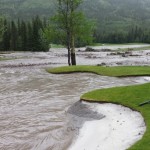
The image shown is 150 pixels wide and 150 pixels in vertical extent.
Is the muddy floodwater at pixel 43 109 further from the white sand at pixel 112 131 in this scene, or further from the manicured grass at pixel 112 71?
the manicured grass at pixel 112 71

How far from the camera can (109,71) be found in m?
43.8

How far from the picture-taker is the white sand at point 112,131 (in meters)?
16.5

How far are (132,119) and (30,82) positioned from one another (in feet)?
68.9

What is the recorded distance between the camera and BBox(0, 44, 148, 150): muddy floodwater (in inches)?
713

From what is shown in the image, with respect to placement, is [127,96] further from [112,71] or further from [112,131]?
[112,71]


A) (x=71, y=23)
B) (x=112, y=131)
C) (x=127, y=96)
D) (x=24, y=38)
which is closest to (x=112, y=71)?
(x=71, y=23)

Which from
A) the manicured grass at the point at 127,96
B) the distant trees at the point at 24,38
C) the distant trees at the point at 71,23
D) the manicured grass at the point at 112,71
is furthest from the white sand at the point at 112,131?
the distant trees at the point at 24,38

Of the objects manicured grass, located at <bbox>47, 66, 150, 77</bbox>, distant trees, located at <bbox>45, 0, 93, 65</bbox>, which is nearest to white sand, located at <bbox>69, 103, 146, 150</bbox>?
manicured grass, located at <bbox>47, 66, 150, 77</bbox>

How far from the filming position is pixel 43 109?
82.1ft

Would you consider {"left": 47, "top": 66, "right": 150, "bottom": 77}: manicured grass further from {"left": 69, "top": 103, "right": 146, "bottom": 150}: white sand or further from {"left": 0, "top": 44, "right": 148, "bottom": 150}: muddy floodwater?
{"left": 69, "top": 103, "right": 146, "bottom": 150}: white sand

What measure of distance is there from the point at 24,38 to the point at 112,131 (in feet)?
385

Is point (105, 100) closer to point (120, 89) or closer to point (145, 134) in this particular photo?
point (120, 89)

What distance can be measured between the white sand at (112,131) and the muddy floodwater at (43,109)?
68 cm

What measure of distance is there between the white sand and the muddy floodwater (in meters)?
0.68
